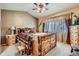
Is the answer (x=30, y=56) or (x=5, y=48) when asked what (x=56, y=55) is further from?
(x=5, y=48)

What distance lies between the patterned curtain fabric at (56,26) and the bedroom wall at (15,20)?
201mm

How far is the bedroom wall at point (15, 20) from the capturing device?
243cm

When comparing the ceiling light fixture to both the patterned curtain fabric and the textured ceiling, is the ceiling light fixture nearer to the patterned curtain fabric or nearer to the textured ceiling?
the textured ceiling

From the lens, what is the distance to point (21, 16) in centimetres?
248

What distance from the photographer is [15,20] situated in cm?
247

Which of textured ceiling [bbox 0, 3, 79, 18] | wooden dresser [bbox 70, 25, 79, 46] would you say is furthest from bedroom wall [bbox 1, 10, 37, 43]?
wooden dresser [bbox 70, 25, 79, 46]

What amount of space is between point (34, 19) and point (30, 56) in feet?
1.92

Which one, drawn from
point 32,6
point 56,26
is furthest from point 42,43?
point 32,6

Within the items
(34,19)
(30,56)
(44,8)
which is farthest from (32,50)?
(44,8)

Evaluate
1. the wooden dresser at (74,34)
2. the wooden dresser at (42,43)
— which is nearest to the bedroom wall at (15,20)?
the wooden dresser at (42,43)

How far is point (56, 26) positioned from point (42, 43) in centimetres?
34

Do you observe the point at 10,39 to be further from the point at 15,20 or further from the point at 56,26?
the point at 56,26

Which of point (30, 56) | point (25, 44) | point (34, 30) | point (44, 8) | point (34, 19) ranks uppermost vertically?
point (44, 8)

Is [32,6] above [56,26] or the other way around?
above
